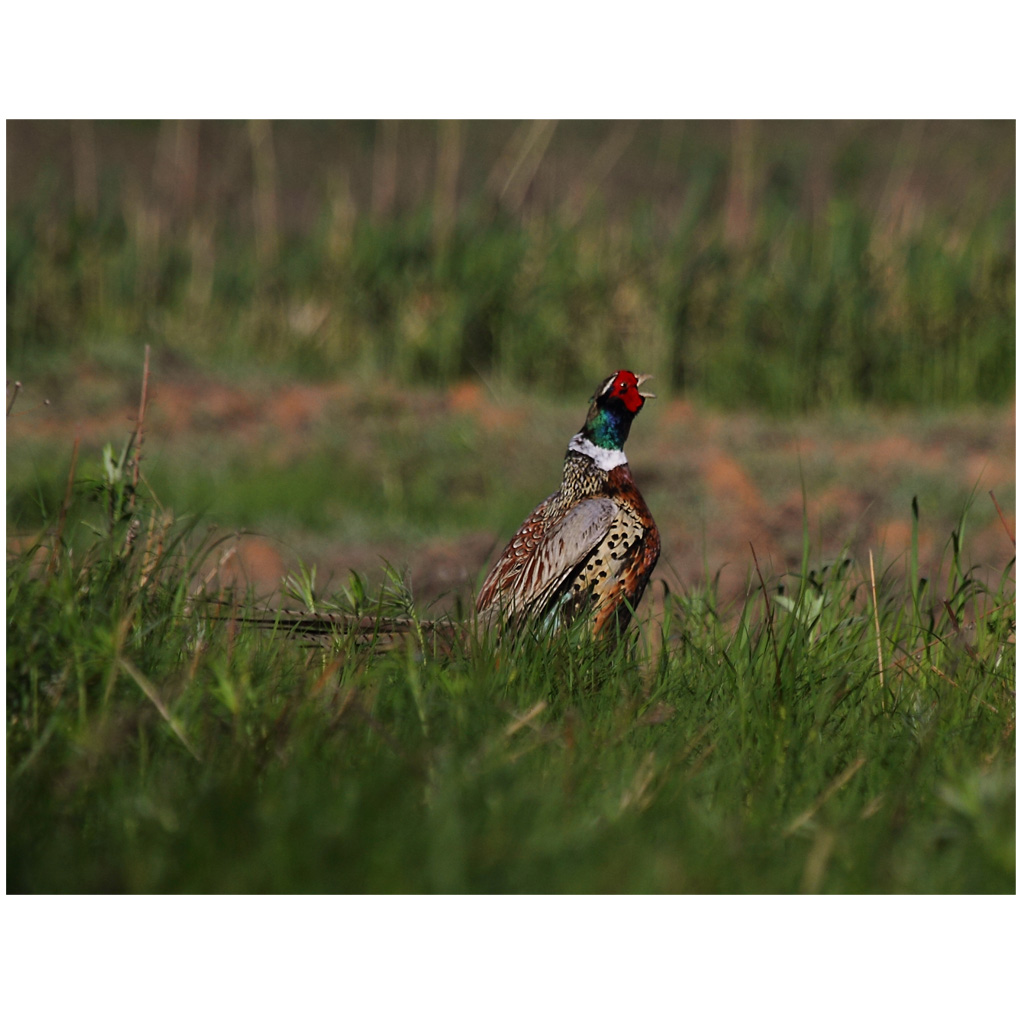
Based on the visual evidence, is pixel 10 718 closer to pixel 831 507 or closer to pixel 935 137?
pixel 831 507

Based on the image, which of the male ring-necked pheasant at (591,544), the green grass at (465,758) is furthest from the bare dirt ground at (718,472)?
the green grass at (465,758)

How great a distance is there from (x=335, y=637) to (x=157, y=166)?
10.2 meters

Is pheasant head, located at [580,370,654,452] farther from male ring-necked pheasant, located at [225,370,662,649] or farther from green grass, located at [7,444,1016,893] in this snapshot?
green grass, located at [7,444,1016,893]

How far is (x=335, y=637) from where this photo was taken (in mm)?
2822

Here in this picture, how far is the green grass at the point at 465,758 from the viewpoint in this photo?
73.3 inches

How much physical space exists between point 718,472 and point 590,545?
470 cm

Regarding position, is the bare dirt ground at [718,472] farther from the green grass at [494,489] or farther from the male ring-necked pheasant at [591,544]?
the male ring-necked pheasant at [591,544]

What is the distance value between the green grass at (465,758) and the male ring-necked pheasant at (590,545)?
0.43m

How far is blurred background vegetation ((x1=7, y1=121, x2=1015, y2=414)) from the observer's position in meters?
9.77

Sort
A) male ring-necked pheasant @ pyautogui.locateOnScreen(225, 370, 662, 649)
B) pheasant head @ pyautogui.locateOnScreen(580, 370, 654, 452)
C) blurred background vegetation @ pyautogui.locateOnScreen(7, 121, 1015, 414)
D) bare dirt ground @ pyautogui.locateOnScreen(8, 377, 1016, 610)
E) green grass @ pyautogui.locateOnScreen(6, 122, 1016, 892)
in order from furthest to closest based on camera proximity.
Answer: blurred background vegetation @ pyautogui.locateOnScreen(7, 121, 1015, 414) < bare dirt ground @ pyautogui.locateOnScreen(8, 377, 1016, 610) < pheasant head @ pyautogui.locateOnScreen(580, 370, 654, 452) < male ring-necked pheasant @ pyautogui.locateOnScreen(225, 370, 662, 649) < green grass @ pyautogui.locateOnScreen(6, 122, 1016, 892)

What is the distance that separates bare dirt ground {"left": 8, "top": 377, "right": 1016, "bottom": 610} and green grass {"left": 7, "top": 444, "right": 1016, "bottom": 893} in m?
2.64

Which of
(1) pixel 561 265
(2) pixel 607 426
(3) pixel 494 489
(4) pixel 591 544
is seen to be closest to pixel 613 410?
(2) pixel 607 426

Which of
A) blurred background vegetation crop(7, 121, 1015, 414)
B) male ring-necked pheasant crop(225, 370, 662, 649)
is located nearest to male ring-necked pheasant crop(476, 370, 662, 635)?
male ring-necked pheasant crop(225, 370, 662, 649)

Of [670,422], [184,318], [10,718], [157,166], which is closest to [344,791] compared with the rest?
[10,718]
